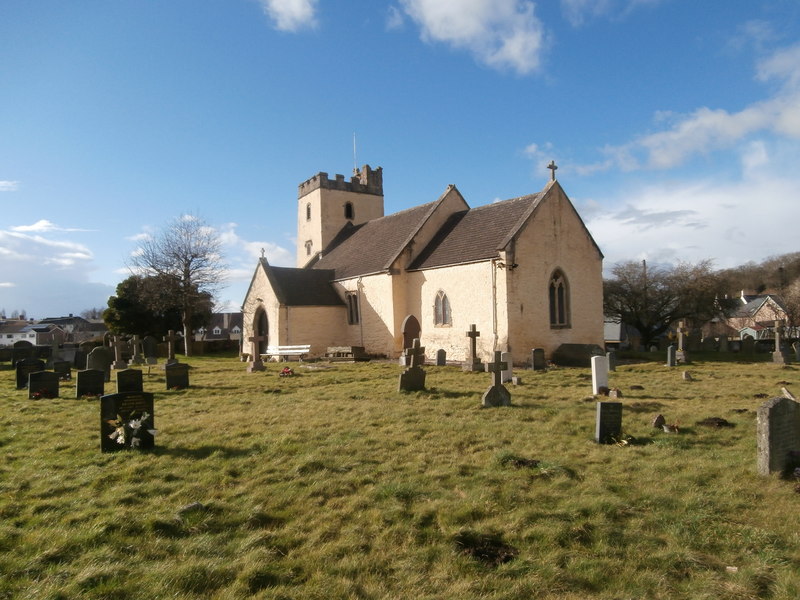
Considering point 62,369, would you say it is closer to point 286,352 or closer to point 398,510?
point 286,352

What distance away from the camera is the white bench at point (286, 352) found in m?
25.5

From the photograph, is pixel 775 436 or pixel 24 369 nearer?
pixel 775 436

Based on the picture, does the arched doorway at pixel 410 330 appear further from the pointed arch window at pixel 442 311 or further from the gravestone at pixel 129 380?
the gravestone at pixel 129 380

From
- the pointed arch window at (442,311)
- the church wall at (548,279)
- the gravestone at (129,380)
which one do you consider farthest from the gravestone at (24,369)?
the church wall at (548,279)

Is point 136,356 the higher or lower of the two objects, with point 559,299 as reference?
lower

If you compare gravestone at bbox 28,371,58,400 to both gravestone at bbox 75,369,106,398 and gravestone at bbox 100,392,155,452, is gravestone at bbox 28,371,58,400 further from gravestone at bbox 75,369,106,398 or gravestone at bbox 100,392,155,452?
gravestone at bbox 100,392,155,452

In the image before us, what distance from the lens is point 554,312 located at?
2292 cm

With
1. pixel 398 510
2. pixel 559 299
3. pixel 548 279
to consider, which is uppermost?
pixel 548 279

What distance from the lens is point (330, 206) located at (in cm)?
3634

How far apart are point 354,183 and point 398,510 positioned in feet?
111

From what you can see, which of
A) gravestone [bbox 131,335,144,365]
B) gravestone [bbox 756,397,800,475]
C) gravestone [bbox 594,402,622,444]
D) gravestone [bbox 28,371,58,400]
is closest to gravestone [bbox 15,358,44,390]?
gravestone [bbox 28,371,58,400]

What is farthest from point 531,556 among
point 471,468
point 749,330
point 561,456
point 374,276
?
point 749,330

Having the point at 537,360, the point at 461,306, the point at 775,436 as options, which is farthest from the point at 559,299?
the point at 775,436

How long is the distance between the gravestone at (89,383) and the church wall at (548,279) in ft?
46.2
